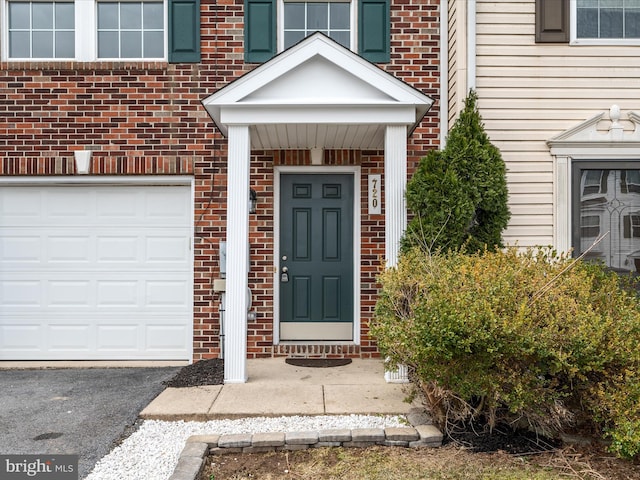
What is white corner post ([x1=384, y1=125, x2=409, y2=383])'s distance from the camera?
17.2ft

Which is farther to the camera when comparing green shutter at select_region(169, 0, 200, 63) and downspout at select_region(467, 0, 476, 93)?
green shutter at select_region(169, 0, 200, 63)

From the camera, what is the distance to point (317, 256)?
6.55 meters

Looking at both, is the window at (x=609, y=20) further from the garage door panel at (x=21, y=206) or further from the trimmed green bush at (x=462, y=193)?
the garage door panel at (x=21, y=206)

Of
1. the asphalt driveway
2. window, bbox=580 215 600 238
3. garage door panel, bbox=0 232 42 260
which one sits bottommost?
the asphalt driveway

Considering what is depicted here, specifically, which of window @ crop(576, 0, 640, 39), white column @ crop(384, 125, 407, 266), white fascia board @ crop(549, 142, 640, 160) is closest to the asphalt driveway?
white column @ crop(384, 125, 407, 266)

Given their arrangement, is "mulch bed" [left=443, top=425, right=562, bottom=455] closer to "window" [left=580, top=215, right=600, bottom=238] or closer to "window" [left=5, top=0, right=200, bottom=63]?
"window" [left=580, top=215, right=600, bottom=238]

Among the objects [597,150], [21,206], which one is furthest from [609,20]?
[21,206]

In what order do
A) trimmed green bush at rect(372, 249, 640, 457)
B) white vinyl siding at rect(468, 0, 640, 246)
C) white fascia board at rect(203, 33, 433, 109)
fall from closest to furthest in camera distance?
1. trimmed green bush at rect(372, 249, 640, 457)
2. white fascia board at rect(203, 33, 433, 109)
3. white vinyl siding at rect(468, 0, 640, 246)

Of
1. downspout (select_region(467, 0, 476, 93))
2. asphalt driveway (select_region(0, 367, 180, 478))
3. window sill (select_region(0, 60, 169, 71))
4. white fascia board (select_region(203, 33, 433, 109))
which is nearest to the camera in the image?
asphalt driveway (select_region(0, 367, 180, 478))

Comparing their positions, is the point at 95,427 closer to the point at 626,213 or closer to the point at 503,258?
the point at 503,258

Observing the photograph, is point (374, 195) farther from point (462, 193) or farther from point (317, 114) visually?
point (317, 114)

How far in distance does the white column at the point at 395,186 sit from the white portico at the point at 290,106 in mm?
19

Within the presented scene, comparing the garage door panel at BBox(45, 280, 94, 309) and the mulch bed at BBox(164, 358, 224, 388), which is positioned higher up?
the garage door panel at BBox(45, 280, 94, 309)

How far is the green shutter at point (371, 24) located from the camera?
632 cm
